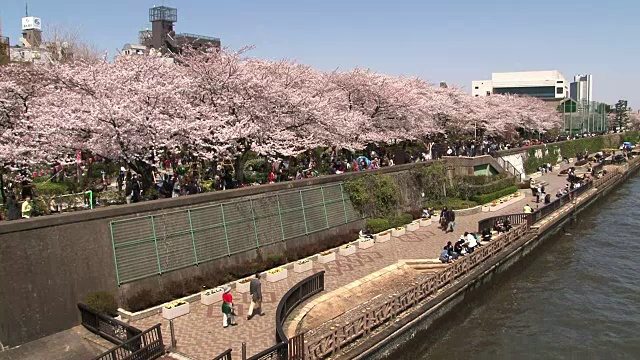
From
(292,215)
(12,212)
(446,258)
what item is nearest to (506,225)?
(446,258)

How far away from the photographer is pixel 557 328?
21688 millimetres

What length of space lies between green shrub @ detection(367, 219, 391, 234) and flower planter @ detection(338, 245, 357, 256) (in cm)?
409

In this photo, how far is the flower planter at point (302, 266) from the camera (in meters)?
23.1

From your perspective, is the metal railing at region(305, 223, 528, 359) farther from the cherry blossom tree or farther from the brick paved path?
the cherry blossom tree

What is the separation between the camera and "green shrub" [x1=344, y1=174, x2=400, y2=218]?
1217 inches

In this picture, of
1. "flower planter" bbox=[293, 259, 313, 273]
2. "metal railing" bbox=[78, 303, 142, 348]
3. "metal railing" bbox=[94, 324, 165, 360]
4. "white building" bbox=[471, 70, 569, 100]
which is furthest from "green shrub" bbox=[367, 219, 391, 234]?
"white building" bbox=[471, 70, 569, 100]

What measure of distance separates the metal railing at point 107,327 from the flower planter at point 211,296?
396 cm

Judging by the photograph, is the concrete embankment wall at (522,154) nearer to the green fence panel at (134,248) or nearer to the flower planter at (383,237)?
the flower planter at (383,237)

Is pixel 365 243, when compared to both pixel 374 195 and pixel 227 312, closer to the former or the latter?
pixel 374 195

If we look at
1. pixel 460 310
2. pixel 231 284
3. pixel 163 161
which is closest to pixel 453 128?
pixel 163 161

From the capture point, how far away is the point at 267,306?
18.9 m

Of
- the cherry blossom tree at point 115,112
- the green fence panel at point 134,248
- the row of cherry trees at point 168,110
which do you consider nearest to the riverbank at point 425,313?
the green fence panel at point 134,248

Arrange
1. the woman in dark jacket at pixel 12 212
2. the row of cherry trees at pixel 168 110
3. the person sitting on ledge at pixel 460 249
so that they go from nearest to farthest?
1. the woman in dark jacket at pixel 12 212
2. the row of cherry trees at pixel 168 110
3. the person sitting on ledge at pixel 460 249

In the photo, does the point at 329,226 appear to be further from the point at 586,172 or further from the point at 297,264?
the point at 586,172
